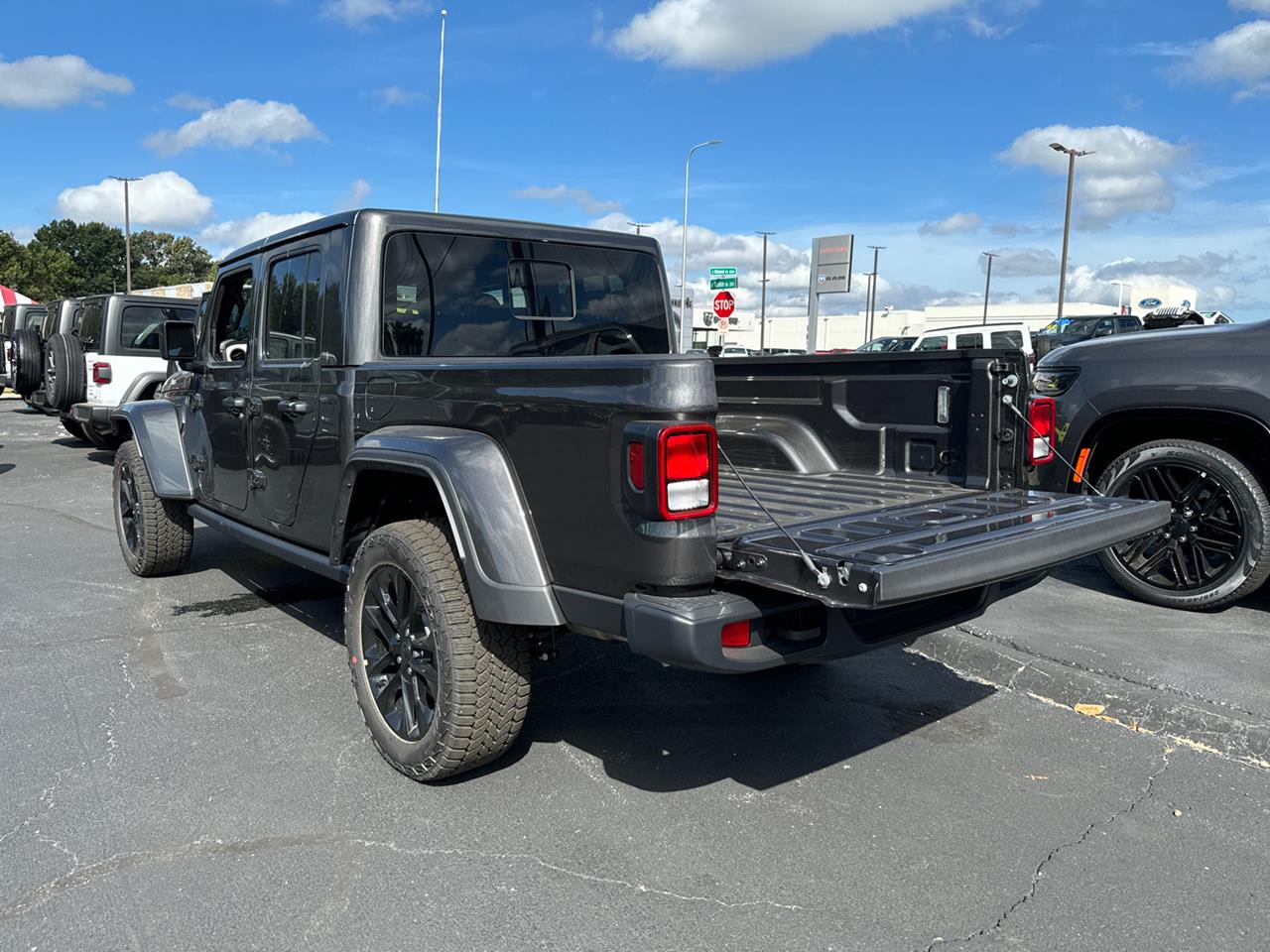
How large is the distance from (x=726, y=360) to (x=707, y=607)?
2.62m

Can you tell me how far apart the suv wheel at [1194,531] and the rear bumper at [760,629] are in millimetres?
2604

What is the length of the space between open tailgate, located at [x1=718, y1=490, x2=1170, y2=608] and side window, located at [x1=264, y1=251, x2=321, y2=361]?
7.16ft

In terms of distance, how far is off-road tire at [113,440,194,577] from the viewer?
19.4 ft

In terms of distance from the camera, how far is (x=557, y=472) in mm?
2795

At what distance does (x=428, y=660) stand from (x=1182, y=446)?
14.1 feet

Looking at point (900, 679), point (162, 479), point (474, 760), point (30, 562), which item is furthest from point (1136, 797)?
point (30, 562)

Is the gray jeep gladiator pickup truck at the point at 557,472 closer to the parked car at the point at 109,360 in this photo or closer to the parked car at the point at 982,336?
the parked car at the point at 109,360

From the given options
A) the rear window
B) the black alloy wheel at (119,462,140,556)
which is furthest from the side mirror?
the rear window

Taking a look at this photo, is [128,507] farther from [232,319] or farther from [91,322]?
[91,322]

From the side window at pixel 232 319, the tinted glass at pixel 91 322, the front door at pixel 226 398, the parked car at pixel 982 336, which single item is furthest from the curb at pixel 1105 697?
the parked car at pixel 982 336

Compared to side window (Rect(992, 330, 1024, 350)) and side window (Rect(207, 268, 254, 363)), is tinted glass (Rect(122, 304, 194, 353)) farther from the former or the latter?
side window (Rect(992, 330, 1024, 350))

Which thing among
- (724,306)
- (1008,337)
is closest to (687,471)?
(1008,337)

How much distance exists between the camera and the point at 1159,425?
5.62m

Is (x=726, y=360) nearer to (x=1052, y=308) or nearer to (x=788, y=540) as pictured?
(x=788, y=540)
